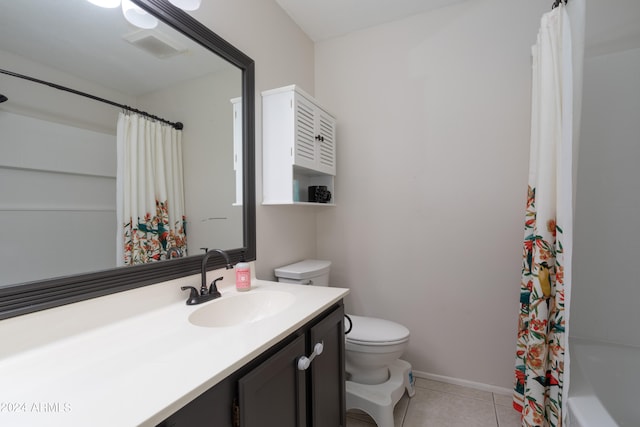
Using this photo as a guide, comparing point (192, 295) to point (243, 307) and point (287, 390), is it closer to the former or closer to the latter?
point (243, 307)

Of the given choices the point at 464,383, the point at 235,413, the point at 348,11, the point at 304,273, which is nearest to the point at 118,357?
the point at 235,413

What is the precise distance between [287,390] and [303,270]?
2.98 feet

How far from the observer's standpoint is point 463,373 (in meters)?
1.94

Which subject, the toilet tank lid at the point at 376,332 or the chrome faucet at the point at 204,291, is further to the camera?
the toilet tank lid at the point at 376,332

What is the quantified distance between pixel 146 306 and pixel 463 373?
194 centimetres

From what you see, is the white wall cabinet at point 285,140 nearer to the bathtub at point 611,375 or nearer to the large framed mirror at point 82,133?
the large framed mirror at point 82,133

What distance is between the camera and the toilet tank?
177 cm

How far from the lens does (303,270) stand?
1816 millimetres

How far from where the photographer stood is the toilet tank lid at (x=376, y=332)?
5.21ft

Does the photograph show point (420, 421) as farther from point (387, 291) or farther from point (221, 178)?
point (221, 178)

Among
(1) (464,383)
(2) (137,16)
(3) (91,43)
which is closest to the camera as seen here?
(3) (91,43)

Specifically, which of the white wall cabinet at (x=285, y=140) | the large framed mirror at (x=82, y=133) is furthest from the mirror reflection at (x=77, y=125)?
the white wall cabinet at (x=285, y=140)

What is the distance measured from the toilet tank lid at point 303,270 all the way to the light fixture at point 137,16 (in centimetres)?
132

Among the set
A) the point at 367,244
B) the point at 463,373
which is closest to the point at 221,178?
the point at 367,244
